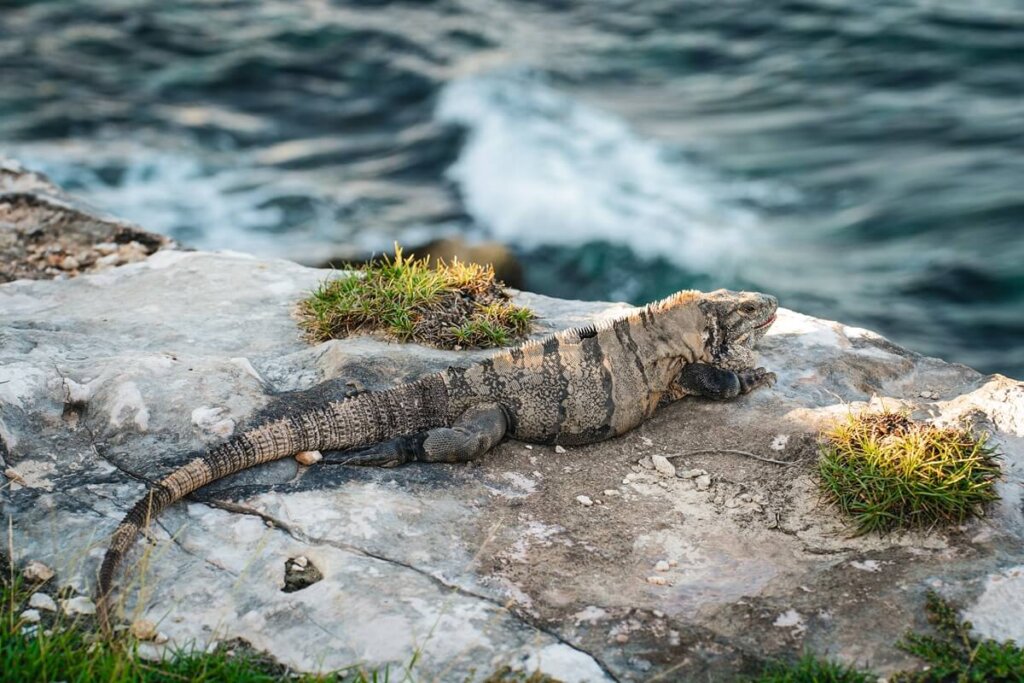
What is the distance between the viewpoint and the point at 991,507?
18.5 feet

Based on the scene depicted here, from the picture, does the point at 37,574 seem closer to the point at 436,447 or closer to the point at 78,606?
the point at 78,606

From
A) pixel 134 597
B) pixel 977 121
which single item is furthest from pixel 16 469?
pixel 977 121

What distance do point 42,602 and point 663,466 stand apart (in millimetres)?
3183

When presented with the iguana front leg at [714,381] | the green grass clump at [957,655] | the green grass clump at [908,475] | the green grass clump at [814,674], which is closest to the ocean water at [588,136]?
the iguana front leg at [714,381]

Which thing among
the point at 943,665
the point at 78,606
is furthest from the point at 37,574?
the point at 943,665

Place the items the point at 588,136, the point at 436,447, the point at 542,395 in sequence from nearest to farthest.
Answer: the point at 436,447 < the point at 542,395 < the point at 588,136

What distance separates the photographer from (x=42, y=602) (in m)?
4.87

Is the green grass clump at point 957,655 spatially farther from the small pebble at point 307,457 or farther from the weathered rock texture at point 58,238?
the weathered rock texture at point 58,238

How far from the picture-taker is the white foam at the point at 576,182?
47.0 feet

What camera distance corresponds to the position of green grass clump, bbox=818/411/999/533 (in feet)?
18.3

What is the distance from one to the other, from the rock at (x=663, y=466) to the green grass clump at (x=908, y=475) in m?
0.79

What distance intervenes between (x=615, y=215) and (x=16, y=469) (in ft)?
32.8

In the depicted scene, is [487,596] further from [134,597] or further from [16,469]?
[16,469]

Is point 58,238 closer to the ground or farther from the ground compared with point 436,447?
closer to the ground
